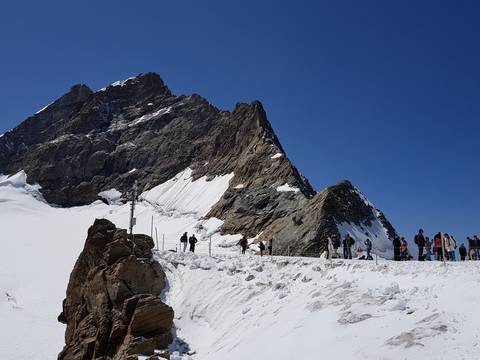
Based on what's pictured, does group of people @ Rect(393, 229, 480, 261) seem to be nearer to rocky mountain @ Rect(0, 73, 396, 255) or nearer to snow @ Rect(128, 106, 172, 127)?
rocky mountain @ Rect(0, 73, 396, 255)

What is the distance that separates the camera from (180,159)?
9744cm

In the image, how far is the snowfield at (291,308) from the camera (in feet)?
43.4

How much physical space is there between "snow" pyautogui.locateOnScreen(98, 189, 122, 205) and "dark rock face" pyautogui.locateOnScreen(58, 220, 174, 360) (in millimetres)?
68151

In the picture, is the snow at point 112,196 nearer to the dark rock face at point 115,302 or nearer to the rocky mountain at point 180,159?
the rocky mountain at point 180,159

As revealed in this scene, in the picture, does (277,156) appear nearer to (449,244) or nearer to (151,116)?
(449,244)

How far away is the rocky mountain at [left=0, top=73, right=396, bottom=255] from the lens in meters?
42.9

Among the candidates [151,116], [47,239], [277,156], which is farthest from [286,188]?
[151,116]

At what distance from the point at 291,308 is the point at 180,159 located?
262ft

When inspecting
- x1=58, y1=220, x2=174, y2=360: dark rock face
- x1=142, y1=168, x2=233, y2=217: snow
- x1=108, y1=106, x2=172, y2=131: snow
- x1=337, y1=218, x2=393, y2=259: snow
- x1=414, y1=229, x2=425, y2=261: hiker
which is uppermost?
x1=108, y1=106, x2=172, y2=131: snow

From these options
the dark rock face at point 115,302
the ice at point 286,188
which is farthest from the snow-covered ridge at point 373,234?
the dark rock face at point 115,302

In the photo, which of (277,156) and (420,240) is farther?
(277,156)

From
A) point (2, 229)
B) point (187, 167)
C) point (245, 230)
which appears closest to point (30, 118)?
point (187, 167)

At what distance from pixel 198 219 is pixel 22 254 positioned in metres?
21.8

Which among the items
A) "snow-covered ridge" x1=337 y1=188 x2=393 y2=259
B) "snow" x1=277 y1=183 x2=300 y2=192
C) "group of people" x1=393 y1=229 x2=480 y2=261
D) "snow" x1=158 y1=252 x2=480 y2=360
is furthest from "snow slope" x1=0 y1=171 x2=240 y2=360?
"group of people" x1=393 y1=229 x2=480 y2=261
